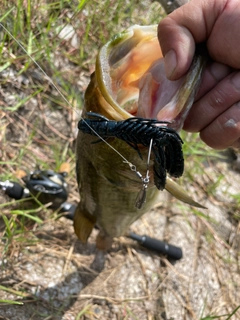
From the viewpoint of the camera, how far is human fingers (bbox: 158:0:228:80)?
53.7 inches

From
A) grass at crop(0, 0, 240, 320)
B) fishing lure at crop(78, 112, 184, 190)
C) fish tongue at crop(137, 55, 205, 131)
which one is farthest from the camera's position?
grass at crop(0, 0, 240, 320)

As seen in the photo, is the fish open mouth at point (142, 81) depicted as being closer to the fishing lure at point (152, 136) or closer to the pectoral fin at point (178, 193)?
the fishing lure at point (152, 136)

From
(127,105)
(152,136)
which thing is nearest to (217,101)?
(127,105)

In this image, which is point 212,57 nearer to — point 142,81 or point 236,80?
point 236,80

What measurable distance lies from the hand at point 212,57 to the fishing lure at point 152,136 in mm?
270

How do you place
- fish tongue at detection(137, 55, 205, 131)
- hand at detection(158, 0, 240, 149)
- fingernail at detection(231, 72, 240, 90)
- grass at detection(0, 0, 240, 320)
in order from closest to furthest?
fish tongue at detection(137, 55, 205, 131), hand at detection(158, 0, 240, 149), fingernail at detection(231, 72, 240, 90), grass at detection(0, 0, 240, 320)

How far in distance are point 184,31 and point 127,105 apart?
332mm

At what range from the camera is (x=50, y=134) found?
118 inches

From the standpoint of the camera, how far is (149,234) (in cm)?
283

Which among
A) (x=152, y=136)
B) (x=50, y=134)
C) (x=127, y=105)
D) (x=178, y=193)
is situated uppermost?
(x=152, y=136)

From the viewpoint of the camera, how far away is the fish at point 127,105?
51.9 inches

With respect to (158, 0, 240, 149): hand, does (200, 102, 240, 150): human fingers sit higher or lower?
lower

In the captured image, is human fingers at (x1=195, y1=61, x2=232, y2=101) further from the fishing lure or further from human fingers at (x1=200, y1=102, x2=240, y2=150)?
the fishing lure

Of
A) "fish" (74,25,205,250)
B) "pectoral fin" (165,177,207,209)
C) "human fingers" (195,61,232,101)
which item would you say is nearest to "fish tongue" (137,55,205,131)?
"fish" (74,25,205,250)
